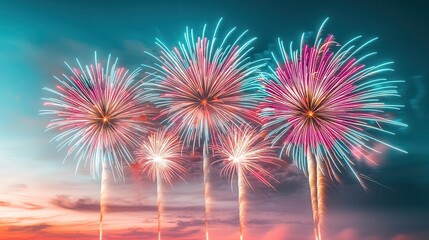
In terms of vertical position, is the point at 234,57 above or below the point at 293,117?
above

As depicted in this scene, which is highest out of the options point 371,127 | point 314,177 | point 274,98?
point 274,98

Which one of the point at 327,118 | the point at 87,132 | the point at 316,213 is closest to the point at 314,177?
the point at 316,213

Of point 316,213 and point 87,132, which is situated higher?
point 87,132

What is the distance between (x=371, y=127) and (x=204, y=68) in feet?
42.7

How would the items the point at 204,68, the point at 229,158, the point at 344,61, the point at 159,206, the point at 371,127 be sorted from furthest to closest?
1. the point at 159,206
2. the point at 229,158
3. the point at 204,68
4. the point at 344,61
5. the point at 371,127

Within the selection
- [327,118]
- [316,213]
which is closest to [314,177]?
[316,213]

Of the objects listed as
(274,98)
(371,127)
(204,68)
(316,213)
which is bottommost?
(316,213)

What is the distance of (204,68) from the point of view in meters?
40.5

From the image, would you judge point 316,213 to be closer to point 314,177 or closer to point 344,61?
point 314,177

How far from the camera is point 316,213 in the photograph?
144 feet

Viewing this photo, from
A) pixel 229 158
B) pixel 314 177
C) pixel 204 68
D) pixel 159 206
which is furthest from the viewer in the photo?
pixel 159 206

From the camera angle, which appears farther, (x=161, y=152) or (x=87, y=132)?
(x=161, y=152)

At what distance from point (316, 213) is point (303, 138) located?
716 cm

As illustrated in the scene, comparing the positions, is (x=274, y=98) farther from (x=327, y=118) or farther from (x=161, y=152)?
(x=161, y=152)
